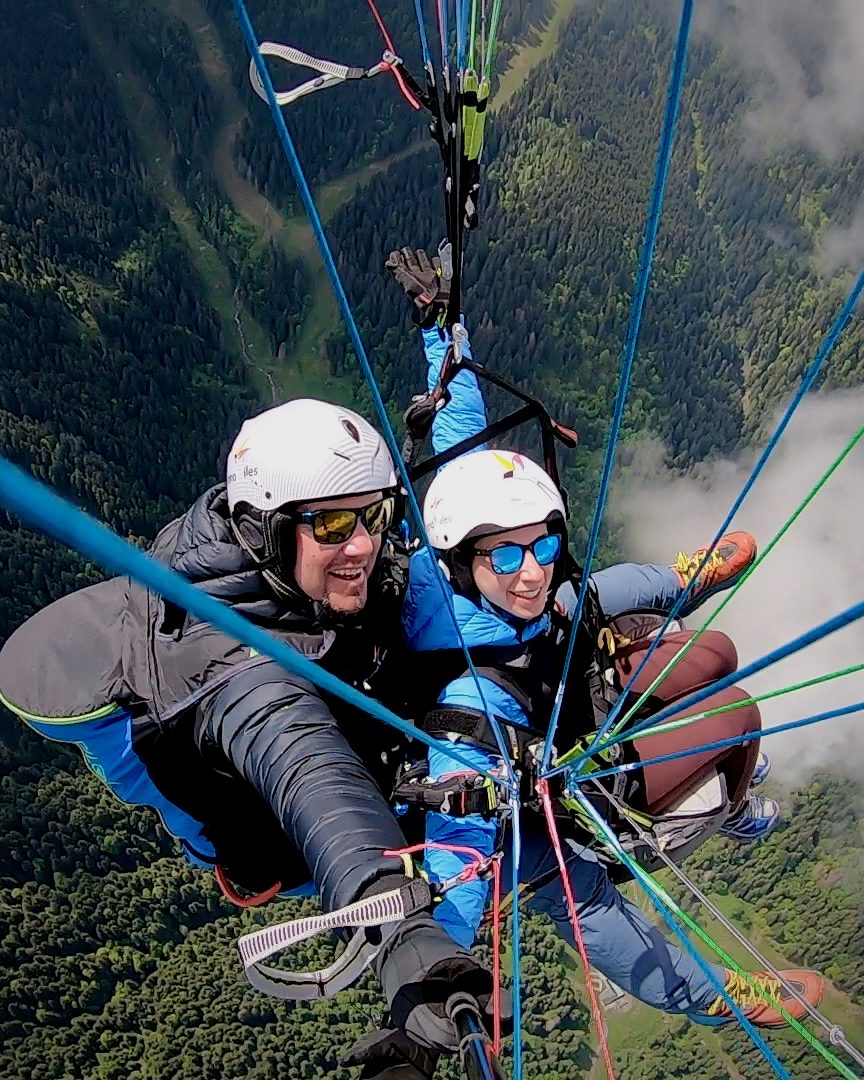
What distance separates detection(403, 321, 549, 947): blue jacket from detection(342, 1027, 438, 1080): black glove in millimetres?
628

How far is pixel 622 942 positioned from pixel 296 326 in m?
23.8

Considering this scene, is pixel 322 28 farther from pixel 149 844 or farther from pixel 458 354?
pixel 458 354

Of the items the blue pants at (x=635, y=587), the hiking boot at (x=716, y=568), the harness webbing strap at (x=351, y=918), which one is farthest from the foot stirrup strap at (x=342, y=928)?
the hiking boot at (x=716, y=568)

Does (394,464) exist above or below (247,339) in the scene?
below

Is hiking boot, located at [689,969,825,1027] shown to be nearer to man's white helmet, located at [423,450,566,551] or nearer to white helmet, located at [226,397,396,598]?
man's white helmet, located at [423,450,566,551]

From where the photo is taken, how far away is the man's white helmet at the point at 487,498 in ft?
7.73

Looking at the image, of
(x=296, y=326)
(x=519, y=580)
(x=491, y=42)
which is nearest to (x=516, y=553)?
(x=519, y=580)

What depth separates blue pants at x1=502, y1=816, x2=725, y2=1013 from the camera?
10.1ft

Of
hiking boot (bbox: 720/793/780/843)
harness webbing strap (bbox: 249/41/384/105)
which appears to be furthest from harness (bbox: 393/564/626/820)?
harness webbing strap (bbox: 249/41/384/105)

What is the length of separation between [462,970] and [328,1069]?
19.7m

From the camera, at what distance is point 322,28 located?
27641mm

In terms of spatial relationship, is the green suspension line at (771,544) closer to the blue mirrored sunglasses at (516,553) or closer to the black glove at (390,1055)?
the blue mirrored sunglasses at (516,553)

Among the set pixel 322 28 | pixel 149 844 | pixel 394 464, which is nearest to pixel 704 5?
pixel 322 28

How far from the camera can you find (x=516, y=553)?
2357mm
